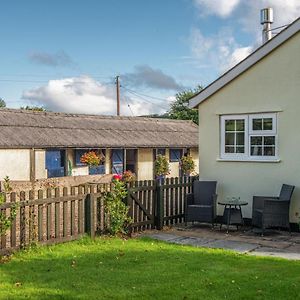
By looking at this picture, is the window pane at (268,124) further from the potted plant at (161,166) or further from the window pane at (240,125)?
the potted plant at (161,166)

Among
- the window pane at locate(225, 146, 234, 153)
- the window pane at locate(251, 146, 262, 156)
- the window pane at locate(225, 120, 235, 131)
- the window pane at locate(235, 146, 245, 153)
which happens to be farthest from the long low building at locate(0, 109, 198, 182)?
the window pane at locate(251, 146, 262, 156)

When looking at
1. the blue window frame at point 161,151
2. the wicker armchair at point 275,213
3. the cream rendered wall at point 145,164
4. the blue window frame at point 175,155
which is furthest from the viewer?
the blue window frame at point 175,155

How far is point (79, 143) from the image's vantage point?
23.4 metres

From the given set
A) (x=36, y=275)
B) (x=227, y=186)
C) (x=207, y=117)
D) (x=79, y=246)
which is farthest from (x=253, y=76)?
(x=36, y=275)

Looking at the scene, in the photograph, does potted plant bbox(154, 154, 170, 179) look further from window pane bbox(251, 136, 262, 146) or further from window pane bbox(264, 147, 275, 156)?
window pane bbox(264, 147, 275, 156)

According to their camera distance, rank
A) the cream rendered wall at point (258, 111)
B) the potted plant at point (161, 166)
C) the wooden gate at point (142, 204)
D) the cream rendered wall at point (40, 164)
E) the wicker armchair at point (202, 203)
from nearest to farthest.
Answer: the wooden gate at point (142, 204), the cream rendered wall at point (258, 111), the wicker armchair at point (202, 203), the cream rendered wall at point (40, 164), the potted plant at point (161, 166)

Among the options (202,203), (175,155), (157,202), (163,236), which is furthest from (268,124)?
(175,155)

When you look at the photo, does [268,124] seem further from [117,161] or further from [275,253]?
[117,161]

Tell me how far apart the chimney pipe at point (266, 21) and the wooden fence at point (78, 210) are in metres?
5.28

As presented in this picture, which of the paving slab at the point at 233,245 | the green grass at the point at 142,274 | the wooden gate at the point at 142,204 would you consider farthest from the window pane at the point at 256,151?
the green grass at the point at 142,274

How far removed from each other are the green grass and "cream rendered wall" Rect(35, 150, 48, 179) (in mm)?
14082

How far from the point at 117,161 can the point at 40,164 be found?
522 cm

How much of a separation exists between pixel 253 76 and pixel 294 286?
719 centimetres

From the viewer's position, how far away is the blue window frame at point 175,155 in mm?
29342
